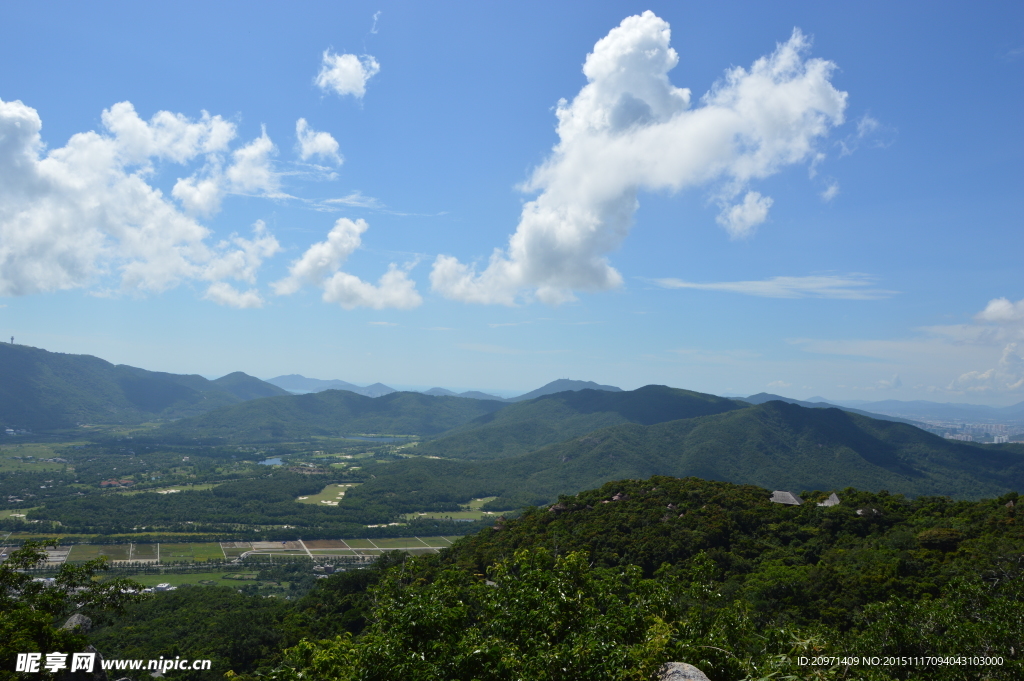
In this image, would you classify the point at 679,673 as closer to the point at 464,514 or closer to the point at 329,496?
the point at 464,514

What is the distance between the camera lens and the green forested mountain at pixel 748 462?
132 m

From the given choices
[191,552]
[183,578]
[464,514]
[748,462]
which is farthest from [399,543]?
[748,462]

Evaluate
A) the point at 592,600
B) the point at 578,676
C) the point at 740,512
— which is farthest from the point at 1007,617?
the point at 740,512

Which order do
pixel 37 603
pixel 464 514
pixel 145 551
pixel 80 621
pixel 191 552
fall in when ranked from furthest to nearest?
pixel 464 514 < pixel 191 552 < pixel 145 551 < pixel 80 621 < pixel 37 603

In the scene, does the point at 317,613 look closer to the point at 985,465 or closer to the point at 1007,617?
the point at 1007,617

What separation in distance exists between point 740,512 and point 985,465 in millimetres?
157168

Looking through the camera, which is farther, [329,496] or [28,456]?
[28,456]

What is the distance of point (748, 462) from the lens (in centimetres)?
13875

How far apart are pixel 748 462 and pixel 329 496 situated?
109m

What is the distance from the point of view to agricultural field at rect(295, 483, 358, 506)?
126787 millimetres

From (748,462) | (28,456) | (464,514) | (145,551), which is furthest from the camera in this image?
(28,456)

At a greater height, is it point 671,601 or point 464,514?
point 671,601

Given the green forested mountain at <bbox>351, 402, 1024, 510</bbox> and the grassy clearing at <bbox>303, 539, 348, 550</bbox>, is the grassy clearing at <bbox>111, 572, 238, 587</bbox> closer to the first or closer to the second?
the grassy clearing at <bbox>303, 539, 348, 550</bbox>

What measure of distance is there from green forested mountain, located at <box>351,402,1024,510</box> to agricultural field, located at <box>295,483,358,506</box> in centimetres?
652
